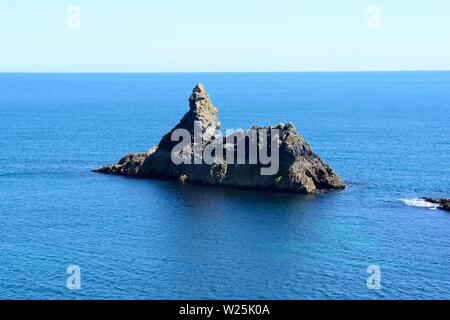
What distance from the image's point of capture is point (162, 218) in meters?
102

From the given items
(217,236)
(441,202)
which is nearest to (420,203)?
(441,202)

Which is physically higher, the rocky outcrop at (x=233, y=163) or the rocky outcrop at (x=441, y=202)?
the rocky outcrop at (x=233, y=163)

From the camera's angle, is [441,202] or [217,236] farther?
[441,202]

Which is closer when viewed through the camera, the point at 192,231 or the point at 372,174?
the point at 192,231

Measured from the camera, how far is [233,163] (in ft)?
404

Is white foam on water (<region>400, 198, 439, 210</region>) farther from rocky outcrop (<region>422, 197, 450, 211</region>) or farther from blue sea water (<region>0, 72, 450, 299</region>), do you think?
blue sea water (<region>0, 72, 450, 299</region>)

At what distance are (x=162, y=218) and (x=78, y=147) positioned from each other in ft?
233

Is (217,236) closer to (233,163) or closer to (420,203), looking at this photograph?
(233,163)

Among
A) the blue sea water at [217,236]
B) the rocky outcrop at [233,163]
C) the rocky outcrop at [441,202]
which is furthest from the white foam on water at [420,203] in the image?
the rocky outcrop at [233,163]

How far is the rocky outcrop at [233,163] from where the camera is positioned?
11844cm

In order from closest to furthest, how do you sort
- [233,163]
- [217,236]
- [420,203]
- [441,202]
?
[217,236] → [441,202] → [420,203] → [233,163]

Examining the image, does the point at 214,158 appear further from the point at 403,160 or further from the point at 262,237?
the point at 403,160

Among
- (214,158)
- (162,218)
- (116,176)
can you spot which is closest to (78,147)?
(116,176)

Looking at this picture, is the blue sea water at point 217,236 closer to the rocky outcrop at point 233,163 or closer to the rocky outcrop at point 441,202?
the rocky outcrop at point 441,202
